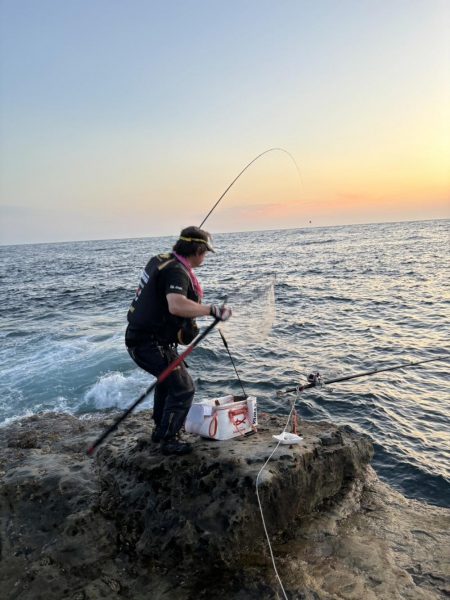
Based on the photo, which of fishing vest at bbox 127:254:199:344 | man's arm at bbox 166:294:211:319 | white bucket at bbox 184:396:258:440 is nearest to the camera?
man's arm at bbox 166:294:211:319

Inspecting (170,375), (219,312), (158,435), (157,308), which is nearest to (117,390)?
(158,435)

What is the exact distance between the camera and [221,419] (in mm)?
4965

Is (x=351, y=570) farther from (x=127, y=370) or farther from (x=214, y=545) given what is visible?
(x=127, y=370)

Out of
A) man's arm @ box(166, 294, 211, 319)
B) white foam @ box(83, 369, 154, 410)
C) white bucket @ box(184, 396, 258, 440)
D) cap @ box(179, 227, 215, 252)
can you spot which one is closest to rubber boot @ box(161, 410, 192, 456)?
white bucket @ box(184, 396, 258, 440)

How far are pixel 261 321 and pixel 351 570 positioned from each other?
8.95 feet

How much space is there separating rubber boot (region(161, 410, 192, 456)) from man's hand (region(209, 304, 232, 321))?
1.19 m

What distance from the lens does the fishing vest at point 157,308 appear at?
429 centimetres

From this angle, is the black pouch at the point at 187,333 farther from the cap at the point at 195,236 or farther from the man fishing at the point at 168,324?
the cap at the point at 195,236

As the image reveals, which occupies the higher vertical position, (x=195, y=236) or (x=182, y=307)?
(x=195, y=236)

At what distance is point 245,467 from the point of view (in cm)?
434

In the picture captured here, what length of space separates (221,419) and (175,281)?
1.76 m

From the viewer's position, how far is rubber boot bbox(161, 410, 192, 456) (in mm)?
4617

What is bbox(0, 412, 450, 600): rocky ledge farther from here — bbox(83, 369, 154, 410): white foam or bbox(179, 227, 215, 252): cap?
bbox(83, 369, 154, 410): white foam

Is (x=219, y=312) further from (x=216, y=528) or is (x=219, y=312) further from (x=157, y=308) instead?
(x=216, y=528)
